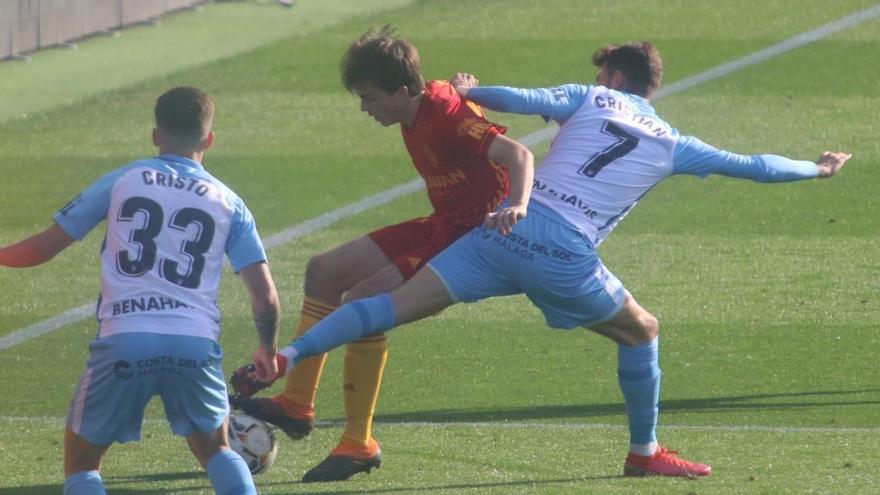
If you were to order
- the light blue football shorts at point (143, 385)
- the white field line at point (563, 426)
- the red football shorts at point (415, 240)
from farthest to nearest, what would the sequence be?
the white field line at point (563, 426) → the red football shorts at point (415, 240) → the light blue football shorts at point (143, 385)

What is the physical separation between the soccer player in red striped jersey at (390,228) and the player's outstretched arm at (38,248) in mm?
1484

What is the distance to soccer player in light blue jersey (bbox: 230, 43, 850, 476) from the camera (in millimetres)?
6992

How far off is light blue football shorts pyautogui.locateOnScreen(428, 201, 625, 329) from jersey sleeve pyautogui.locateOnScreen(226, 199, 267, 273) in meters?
1.22

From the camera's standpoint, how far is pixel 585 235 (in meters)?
7.09

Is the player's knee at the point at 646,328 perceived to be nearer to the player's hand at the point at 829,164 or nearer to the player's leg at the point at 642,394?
the player's leg at the point at 642,394

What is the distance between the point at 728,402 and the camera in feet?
29.2

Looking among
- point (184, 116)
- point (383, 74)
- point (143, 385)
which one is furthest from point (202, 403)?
point (383, 74)

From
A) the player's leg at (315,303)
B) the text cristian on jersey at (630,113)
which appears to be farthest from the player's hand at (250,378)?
the text cristian on jersey at (630,113)

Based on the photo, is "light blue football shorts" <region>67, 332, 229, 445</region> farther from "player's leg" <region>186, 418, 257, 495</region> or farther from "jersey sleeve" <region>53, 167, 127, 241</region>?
"jersey sleeve" <region>53, 167, 127, 241</region>

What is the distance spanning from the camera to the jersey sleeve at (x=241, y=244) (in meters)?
5.91

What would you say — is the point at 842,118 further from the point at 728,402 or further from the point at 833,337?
the point at 728,402

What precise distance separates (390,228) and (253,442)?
1.06 m

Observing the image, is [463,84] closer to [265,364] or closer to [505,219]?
[505,219]

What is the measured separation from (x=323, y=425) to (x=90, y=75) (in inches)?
401
